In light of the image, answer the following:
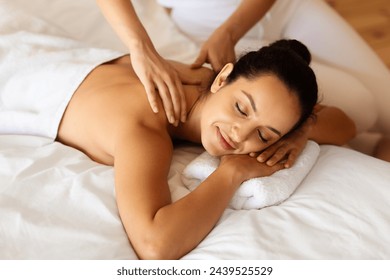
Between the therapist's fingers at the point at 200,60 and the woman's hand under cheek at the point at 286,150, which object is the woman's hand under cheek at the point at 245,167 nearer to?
the woman's hand under cheek at the point at 286,150

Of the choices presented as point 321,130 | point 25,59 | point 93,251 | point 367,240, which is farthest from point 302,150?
point 25,59

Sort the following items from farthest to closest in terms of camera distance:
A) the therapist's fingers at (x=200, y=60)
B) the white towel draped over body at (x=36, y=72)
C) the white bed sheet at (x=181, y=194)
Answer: the therapist's fingers at (x=200, y=60), the white towel draped over body at (x=36, y=72), the white bed sheet at (x=181, y=194)

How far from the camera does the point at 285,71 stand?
3.56ft

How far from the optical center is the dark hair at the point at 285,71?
3.56 ft

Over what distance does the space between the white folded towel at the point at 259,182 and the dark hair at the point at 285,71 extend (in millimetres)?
109

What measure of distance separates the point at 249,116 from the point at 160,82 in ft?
0.75

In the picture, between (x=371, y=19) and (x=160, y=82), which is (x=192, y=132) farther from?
(x=371, y=19)

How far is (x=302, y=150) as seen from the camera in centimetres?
120

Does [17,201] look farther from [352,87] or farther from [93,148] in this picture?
[352,87]

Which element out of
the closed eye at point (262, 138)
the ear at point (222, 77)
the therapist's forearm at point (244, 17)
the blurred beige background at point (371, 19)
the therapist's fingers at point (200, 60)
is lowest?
the blurred beige background at point (371, 19)

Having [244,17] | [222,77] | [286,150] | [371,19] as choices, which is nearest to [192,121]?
[222,77]

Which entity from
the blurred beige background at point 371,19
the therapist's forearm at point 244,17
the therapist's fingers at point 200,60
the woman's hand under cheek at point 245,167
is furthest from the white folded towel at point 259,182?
the blurred beige background at point 371,19

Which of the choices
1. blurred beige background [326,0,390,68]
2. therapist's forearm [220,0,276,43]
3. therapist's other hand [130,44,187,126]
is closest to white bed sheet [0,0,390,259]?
therapist's other hand [130,44,187,126]
